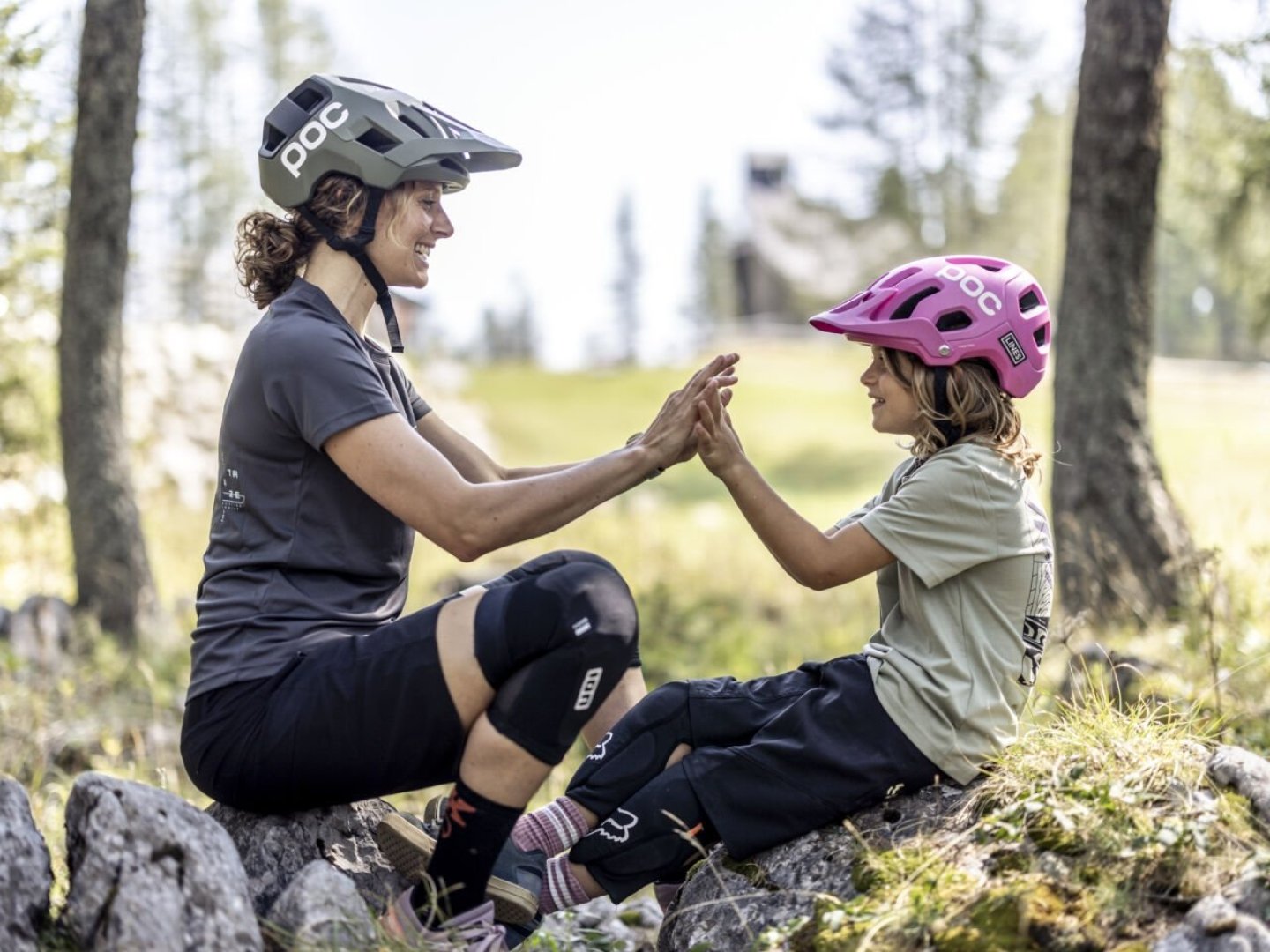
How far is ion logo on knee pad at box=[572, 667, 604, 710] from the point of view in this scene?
144 inches

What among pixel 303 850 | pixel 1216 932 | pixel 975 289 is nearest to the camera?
pixel 1216 932

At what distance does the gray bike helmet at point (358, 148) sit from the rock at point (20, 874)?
1.83 metres

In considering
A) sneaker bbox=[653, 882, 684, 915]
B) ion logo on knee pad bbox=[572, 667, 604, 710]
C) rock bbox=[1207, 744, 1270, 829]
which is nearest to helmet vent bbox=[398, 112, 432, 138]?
ion logo on knee pad bbox=[572, 667, 604, 710]

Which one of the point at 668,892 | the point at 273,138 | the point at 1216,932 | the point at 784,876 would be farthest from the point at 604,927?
the point at 273,138

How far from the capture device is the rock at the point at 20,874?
3.47 m

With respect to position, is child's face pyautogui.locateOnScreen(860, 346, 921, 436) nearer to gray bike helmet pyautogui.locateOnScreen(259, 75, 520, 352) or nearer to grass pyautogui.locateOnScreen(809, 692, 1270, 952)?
grass pyautogui.locateOnScreen(809, 692, 1270, 952)

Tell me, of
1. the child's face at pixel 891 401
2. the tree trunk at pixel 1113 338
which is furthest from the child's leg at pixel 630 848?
the tree trunk at pixel 1113 338

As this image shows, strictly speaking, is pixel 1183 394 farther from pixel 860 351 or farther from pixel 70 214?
pixel 70 214

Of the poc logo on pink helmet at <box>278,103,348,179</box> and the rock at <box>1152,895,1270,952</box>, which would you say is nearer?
the rock at <box>1152,895,1270,952</box>

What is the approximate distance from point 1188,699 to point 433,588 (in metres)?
8.04

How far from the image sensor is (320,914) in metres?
3.59

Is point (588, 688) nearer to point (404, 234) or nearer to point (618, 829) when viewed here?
→ point (618, 829)

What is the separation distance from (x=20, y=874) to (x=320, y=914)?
2.61 feet

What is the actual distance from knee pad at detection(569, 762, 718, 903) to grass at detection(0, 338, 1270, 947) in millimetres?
646
